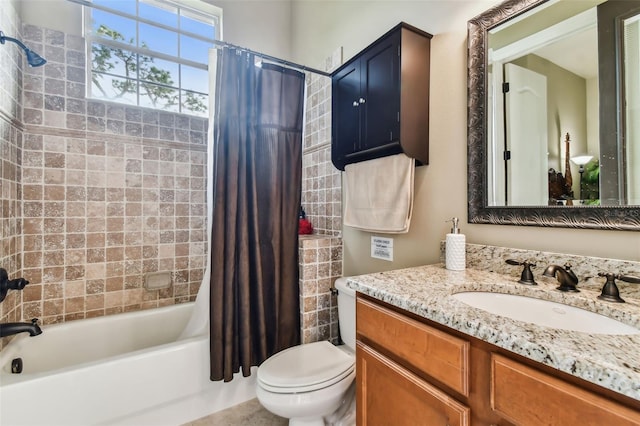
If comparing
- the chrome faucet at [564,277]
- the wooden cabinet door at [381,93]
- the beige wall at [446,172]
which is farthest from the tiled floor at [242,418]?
the wooden cabinet door at [381,93]

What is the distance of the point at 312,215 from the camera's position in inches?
90.8

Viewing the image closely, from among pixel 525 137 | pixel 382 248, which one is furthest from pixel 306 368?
pixel 525 137

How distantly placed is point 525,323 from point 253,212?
1313 mm

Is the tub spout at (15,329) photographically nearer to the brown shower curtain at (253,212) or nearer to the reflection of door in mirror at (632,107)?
the brown shower curtain at (253,212)

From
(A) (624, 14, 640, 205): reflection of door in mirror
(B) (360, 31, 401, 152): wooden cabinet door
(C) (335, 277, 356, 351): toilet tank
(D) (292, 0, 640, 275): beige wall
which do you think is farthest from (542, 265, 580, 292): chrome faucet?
(C) (335, 277, 356, 351): toilet tank

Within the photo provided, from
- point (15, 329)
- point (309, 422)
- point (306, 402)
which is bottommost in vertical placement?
point (309, 422)

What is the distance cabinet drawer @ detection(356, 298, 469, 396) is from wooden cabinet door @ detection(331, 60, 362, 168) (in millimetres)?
995

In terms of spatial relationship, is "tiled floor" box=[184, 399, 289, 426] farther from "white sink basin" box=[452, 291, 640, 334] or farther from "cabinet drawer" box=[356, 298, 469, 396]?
"white sink basin" box=[452, 291, 640, 334]

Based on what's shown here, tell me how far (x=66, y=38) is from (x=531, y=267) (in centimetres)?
290

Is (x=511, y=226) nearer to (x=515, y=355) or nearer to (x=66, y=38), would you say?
(x=515, y=355)

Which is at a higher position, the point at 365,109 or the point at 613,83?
the point at 365,109

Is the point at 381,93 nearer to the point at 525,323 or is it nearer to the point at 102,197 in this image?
the point at 525,323

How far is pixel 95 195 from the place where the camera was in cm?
197

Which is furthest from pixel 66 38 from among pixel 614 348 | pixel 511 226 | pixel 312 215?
pixel 614 348
